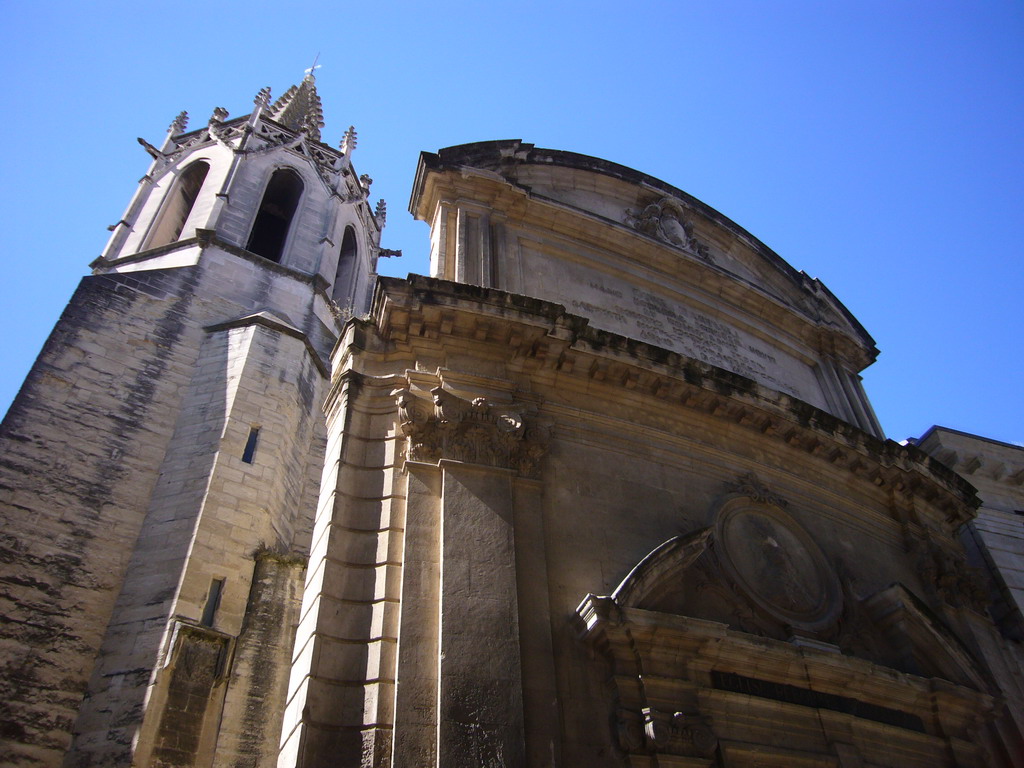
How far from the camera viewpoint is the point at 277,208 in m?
28.6

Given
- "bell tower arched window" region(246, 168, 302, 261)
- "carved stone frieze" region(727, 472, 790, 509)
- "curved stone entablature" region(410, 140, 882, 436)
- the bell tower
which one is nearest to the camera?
"carved stone frieze" region(727, 472, 790, 509)

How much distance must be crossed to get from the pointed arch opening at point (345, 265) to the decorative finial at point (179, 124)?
746 cm

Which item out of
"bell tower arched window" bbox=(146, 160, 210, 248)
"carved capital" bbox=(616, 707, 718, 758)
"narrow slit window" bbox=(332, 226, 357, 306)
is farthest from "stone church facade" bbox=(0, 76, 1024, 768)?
"narrow slit window" bbox=(332, 226, 357, 306)

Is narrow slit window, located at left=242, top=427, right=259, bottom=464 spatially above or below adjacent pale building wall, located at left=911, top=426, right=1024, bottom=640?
above

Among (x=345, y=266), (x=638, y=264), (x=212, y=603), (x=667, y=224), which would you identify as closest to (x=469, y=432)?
(x=638, y=264)

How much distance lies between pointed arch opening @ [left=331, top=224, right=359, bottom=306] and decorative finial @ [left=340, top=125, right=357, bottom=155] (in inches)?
142

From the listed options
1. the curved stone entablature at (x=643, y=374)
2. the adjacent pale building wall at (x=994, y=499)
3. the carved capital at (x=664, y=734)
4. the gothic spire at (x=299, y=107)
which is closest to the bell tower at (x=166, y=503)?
the curved stone entablature at (x=643, y=374)

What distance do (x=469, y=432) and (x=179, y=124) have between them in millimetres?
27584

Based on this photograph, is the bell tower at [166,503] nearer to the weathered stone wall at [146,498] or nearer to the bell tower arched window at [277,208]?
the weathered stone wall at [146,498]

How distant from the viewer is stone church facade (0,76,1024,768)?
688 centimetres

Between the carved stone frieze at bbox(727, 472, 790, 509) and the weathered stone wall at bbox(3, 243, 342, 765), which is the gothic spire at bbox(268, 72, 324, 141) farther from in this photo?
the carved stone frieze at bbox(727, 472, 790, 509)

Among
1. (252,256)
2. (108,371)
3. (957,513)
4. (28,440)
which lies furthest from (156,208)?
(957,513)

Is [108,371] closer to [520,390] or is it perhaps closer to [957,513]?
[520,390]

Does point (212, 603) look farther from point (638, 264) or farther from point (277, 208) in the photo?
point (277, 208)
